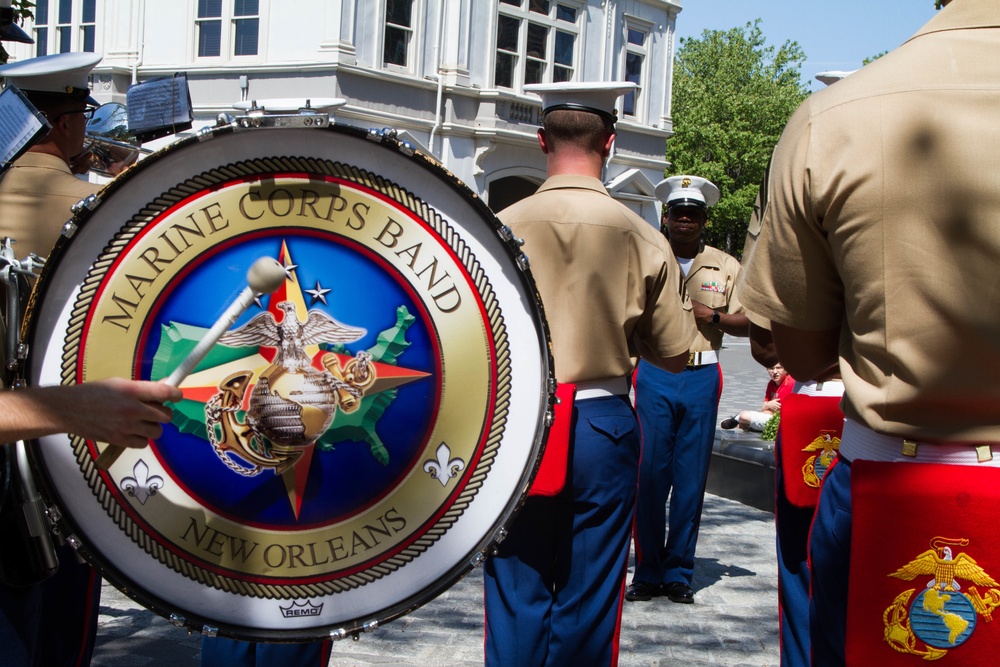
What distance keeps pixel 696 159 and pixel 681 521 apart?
4148 centimetres

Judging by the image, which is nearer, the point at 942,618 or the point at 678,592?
the point at 942,618

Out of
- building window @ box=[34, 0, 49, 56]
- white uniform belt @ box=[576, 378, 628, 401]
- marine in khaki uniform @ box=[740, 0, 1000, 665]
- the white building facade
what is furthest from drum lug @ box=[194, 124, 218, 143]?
building window @ box=[34, 0, 49, 56]

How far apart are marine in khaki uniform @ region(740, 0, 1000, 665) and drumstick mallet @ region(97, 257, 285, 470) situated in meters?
0.96

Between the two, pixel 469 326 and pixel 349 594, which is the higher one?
pixel 469 326

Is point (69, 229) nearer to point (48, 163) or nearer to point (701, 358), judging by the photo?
point (48, 163)

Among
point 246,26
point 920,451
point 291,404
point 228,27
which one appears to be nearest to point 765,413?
point 920,451

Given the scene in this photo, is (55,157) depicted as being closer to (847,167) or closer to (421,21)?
(847,167)

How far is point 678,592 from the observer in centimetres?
550

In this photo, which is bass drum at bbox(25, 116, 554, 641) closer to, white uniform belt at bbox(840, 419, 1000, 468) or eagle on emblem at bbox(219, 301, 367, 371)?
eagle on emblem at bbox(219, 301, 367, 371)

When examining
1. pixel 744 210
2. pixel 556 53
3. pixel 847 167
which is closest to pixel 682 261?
pixel 847 167

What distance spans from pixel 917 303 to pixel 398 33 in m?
20.4

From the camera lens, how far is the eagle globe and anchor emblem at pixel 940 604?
1932mm

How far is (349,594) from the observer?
2.16 m

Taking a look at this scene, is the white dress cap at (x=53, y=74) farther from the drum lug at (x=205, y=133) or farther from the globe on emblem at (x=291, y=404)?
the globe on emblem at (x=291, y=404)
